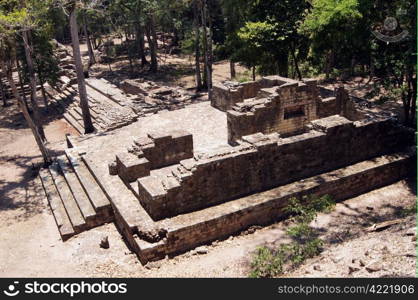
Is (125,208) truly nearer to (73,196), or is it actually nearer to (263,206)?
(73,196)

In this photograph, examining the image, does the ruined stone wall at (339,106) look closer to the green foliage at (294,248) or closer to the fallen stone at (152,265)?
the green foliage at (294,248)

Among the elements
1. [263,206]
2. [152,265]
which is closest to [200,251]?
[152,265]

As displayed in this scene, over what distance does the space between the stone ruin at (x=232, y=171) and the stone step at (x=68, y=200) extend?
4 centimetres

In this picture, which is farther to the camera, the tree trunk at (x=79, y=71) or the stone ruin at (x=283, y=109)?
the tree trunk at (x=79, y=71)

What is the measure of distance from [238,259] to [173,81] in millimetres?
23480

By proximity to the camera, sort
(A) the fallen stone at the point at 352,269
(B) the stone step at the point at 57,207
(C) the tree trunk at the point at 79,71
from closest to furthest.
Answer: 1. (A) the fallen stone at the point at 352,269
2. (B) the stone step at the point at 57,207
3. (C) the tree trunk at the point at 79,71

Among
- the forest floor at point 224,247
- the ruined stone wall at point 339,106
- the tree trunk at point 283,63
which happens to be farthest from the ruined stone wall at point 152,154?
the tree trunk at point 283,63

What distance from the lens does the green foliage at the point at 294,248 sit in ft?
31.0

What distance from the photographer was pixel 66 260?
11.4m

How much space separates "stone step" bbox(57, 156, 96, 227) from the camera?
12688 mm

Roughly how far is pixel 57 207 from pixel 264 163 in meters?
7.02

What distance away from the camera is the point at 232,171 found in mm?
12086

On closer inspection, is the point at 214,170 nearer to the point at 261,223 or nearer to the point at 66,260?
the point at 261,223

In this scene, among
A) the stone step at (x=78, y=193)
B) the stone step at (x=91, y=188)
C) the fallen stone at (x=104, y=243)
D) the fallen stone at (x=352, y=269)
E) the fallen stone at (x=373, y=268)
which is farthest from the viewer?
the stone step at (x=91, y=188)
